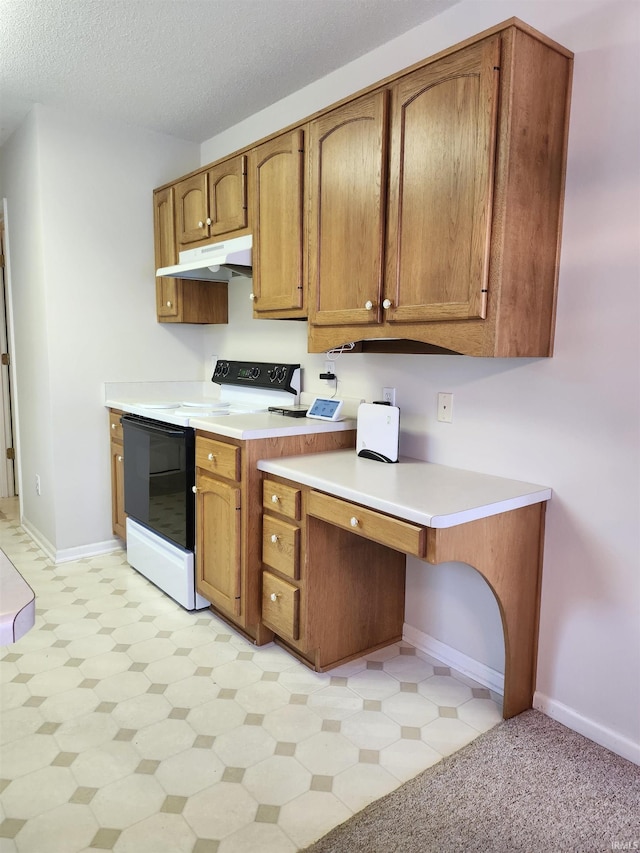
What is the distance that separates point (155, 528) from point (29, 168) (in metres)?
2.11

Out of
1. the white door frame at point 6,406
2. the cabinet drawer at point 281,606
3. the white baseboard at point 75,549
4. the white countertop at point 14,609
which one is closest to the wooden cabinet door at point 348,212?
the cabinet drawer at point 281,606

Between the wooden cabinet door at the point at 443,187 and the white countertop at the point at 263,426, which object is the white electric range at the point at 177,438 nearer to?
the white countertop at the point at 263,426

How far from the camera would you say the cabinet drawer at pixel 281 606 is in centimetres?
222

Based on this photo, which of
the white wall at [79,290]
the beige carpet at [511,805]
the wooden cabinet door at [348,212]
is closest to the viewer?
the beige carpet at [511,805]

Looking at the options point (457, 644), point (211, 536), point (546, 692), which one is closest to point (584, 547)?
point (546, 692)

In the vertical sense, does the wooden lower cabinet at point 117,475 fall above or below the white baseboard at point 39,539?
above

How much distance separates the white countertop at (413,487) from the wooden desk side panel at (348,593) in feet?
0.73

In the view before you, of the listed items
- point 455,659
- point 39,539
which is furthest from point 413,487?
point 39,539

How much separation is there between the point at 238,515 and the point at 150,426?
32.9 inches

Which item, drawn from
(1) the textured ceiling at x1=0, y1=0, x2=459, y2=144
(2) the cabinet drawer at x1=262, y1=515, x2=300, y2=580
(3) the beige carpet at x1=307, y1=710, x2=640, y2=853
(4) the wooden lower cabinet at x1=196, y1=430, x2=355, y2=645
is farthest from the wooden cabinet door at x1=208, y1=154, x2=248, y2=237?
(3) the beige carpet at x1=307, y1=710, x2=640, y2=853

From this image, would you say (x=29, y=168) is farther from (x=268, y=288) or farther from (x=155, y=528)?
(x=155, y=528)

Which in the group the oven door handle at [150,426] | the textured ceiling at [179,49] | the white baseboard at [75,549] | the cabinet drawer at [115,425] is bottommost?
the white baseboard at [75,549]

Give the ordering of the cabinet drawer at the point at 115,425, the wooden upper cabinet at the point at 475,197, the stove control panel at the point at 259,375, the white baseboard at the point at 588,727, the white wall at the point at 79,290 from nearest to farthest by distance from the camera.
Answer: the wooden upper cabinet at the point at 475,197 → the white baseboard at the point at 588,727 → the stove control panel at the point at 259,375 → the white wall at the point at 79,290 → the cabinet drawer at the point at 115,425

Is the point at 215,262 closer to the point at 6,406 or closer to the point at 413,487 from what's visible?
the point at 413,487
